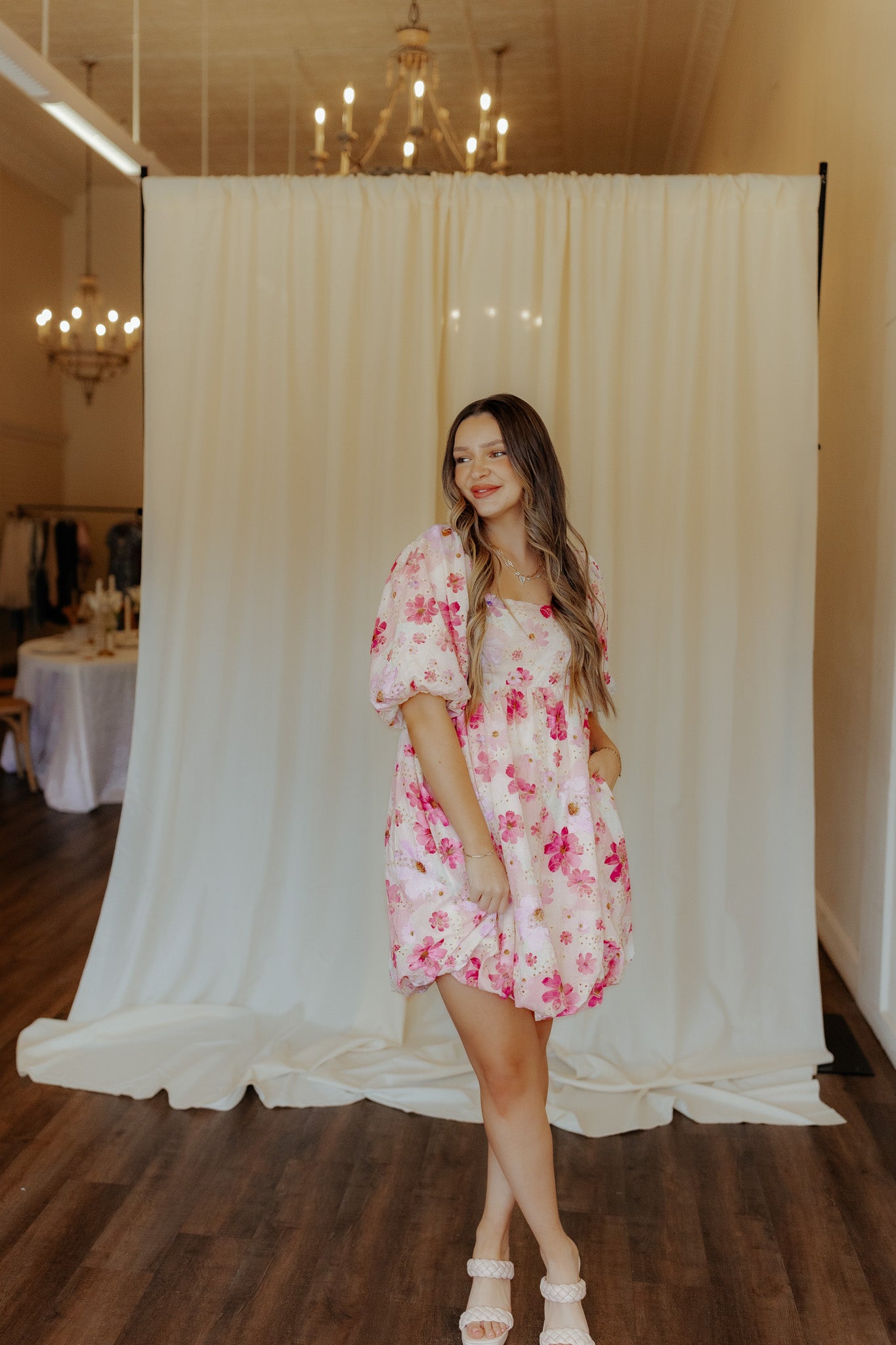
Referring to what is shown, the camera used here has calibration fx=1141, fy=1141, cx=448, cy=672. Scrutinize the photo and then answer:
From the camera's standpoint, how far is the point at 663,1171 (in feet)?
8.77

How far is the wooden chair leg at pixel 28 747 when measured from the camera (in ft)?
21.6

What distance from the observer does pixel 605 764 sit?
2.24 meters

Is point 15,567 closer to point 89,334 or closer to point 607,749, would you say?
point 89,334

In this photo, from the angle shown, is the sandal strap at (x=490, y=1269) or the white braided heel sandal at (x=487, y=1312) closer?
the white braided heel sandal at (x=487, y=1312)

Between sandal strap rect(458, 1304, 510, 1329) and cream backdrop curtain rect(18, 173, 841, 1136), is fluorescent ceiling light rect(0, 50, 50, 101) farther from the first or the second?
sandal strap rect(458, 1304, 510, 1329)

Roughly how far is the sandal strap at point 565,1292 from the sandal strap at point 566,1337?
0.04m

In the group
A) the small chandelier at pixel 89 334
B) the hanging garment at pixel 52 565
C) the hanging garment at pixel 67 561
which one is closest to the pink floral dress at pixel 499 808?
the small chandelier at pixel 89 334

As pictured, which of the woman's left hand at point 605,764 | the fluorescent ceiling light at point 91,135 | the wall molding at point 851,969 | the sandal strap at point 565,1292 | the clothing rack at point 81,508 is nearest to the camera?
the sandal strap at point 565,1292

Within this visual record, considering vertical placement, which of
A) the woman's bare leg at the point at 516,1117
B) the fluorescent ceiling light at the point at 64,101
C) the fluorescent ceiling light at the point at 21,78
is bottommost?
the woman's bare leg at the point at 516,1117

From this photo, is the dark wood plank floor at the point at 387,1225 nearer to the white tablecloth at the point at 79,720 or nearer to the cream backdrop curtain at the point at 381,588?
the cream backdrop curtain at the point at 381,588

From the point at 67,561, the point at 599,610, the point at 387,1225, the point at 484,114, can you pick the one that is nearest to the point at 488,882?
the point at 599,610

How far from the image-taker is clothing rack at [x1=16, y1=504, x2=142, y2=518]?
9164 mm

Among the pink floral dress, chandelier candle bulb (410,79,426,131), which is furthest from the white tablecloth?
the pink floral dress

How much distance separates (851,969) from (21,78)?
12.5 ft
